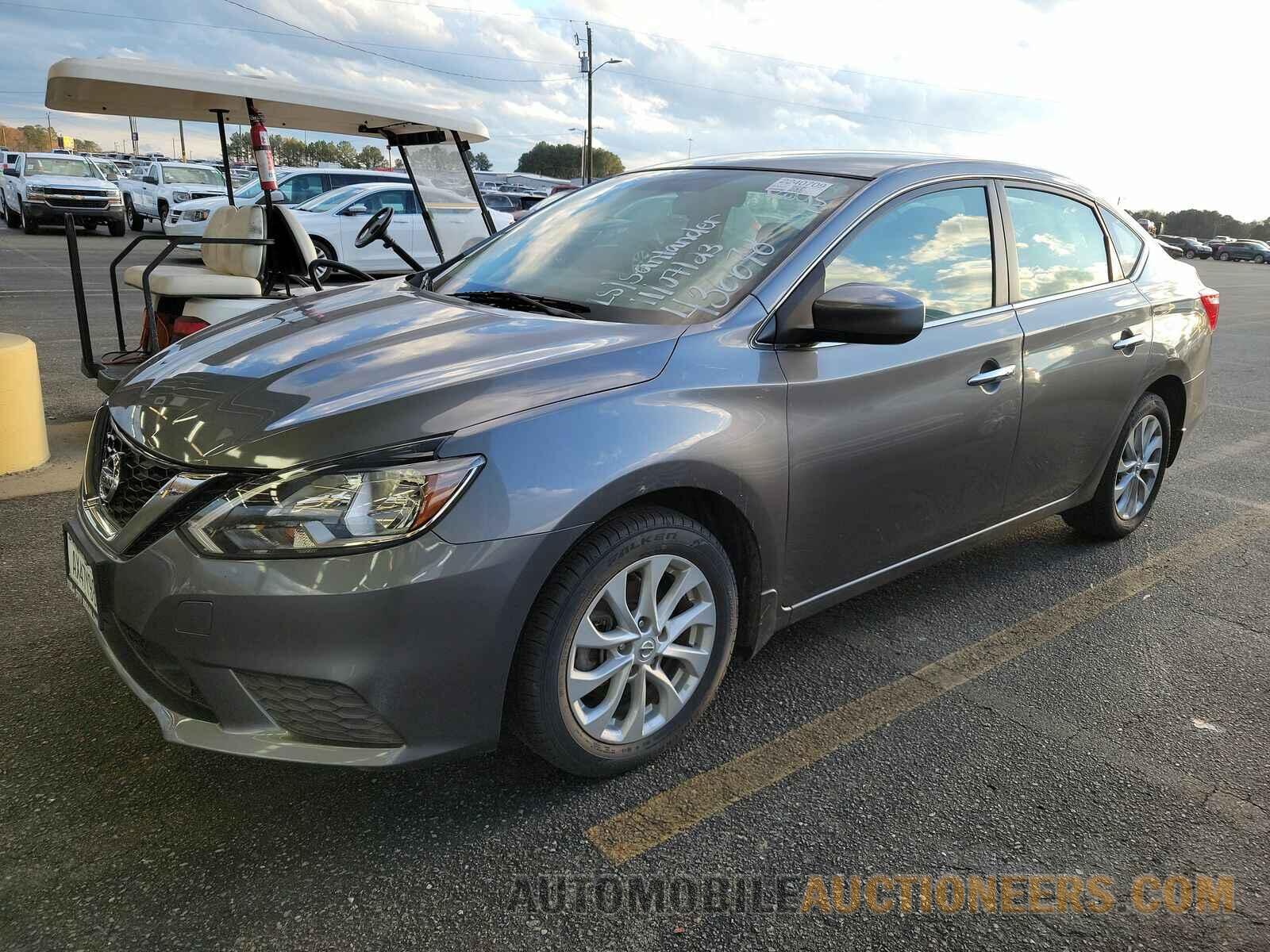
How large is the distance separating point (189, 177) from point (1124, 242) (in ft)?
78.8

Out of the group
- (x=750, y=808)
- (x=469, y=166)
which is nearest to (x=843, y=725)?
(x=750, y=808)

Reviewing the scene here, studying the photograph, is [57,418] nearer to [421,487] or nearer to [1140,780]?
[421,487]

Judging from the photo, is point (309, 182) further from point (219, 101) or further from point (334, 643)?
point (334, 643)

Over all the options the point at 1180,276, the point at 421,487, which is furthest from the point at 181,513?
the point at 1180,276

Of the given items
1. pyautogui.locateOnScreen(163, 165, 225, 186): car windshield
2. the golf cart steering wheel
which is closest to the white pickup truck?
pyautogui.locateOnScreen(163, 165, 225, 186): car windshield

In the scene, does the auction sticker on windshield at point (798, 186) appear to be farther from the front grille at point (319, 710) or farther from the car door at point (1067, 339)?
the front grille at point (319, 710)

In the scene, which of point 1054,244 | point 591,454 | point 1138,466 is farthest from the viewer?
point 1138,466

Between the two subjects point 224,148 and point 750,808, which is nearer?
point 750,808

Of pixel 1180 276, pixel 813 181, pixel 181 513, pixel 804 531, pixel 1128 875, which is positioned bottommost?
pixel 1128 875

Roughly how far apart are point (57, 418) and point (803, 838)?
17.4 feet

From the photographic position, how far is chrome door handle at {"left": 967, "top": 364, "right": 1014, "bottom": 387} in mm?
3131

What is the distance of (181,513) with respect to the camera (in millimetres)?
2092

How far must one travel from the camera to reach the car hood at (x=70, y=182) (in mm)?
20578

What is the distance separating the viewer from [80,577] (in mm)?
2395
